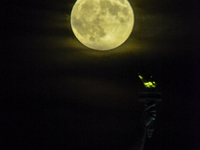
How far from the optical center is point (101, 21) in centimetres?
211

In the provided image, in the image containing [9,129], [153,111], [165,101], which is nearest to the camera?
[153,111]

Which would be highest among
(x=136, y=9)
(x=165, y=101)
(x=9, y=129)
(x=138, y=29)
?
(x=136, y=9)

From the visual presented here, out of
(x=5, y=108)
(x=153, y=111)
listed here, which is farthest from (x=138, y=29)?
(x=5, y=108)

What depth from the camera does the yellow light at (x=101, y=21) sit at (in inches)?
82.6

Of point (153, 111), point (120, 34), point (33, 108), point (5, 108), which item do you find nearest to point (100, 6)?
point (120, 34)

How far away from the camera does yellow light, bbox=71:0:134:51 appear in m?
2.10

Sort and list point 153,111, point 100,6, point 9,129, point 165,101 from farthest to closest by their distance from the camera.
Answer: point 165,101, point 9,129, point 100,6, point 153,111

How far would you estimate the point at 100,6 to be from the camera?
2092 millimetres

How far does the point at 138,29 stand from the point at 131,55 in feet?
0.90

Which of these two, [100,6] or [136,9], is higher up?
[136,9]

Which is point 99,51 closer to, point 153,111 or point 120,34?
point 120,34

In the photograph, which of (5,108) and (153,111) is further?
(5,108)

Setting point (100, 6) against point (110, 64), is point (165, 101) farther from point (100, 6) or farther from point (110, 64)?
point (100, 6)

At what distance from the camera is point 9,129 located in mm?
2275
